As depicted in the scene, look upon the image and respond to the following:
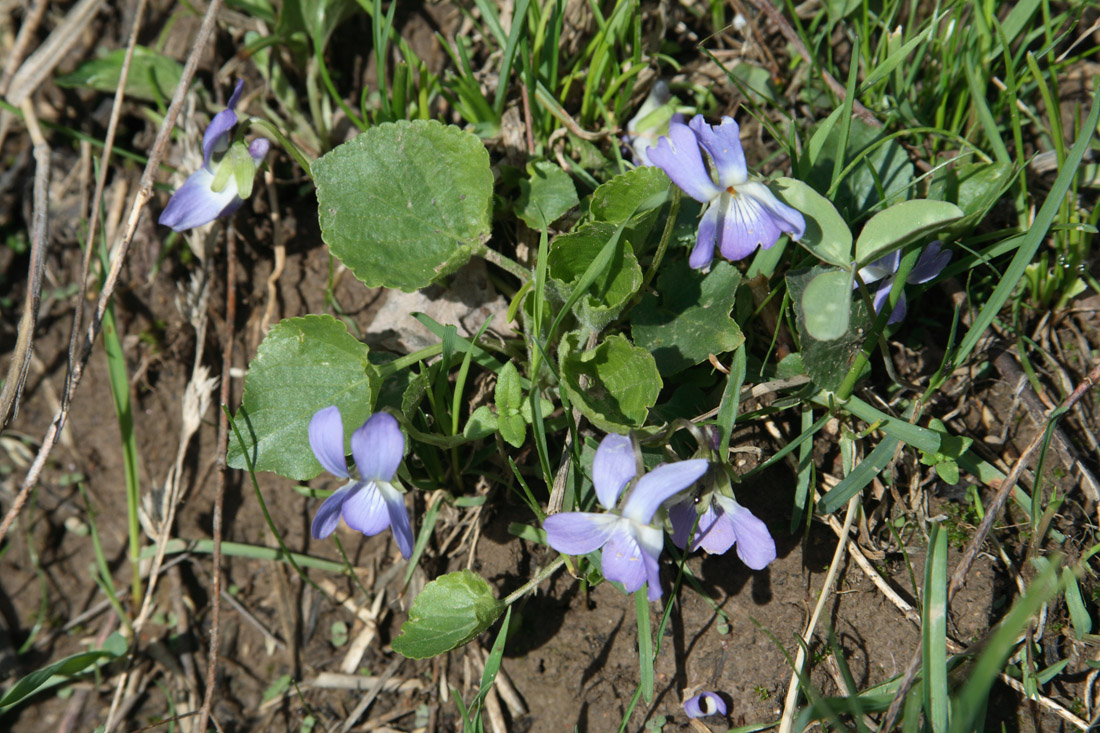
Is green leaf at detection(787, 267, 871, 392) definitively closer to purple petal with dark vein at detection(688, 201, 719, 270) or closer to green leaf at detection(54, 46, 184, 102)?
purple petal with dark vein at detection(688, 201, 719, 270)

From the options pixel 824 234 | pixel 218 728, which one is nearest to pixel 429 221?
pixel 824 234

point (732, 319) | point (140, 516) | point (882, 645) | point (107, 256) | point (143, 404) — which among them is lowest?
point (140, 516)

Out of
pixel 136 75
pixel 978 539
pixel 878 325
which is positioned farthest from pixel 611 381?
pixel 136 75

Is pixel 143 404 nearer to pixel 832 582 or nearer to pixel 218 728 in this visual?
pixel 218 728

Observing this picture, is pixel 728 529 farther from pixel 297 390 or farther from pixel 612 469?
pixel 297 390

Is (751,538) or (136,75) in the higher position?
(136,75)

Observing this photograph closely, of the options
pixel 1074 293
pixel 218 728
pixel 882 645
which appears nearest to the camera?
pixel 882 645

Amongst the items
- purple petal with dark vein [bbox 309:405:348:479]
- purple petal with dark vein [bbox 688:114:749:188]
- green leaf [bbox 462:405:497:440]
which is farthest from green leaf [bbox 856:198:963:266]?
Answer: purple petal with dark vein [bbox 309:405:348:479]
